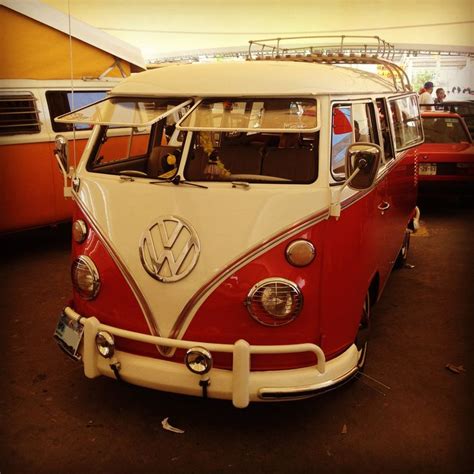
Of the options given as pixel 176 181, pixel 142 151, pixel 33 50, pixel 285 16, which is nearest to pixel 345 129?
pixel 176 181

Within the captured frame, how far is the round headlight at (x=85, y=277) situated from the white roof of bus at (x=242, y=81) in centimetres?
111

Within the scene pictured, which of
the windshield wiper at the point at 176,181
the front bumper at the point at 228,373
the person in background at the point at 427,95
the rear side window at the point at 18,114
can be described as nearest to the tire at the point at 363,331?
the front bumper at the point at 228,373

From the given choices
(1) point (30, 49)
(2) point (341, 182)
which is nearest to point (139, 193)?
(2) point (341, 182)

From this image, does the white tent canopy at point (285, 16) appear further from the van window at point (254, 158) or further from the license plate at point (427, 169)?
the license plate at point (427, 169)

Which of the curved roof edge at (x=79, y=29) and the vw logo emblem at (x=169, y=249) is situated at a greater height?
the curved roof edge at (x=79, y=29)

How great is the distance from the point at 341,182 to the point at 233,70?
98 cm

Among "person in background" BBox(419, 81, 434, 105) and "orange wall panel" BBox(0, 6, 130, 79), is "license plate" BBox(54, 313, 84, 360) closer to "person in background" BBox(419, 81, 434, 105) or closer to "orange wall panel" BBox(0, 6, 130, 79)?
"orange wall panel" BBox(0, 6, 130, 79)

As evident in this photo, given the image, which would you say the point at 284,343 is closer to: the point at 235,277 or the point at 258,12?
the point at 235,277

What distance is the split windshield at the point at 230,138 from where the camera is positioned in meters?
3.15

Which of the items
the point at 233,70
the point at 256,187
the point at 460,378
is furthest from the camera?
the point at 460,378

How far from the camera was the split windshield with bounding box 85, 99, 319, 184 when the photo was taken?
10.3 ft

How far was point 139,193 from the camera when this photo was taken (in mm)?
3145

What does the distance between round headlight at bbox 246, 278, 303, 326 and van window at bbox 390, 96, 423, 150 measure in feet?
7.30

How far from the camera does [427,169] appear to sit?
791cm
